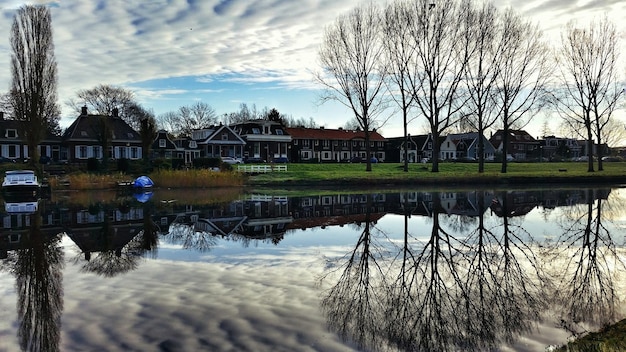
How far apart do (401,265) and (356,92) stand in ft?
142

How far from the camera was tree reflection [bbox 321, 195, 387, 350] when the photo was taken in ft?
22.0

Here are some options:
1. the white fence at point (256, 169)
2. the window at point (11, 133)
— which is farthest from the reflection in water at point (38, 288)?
the window at point (11, 133)

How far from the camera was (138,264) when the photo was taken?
36.6 feet

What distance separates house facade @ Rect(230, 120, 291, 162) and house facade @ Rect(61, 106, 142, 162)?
57.2 feet

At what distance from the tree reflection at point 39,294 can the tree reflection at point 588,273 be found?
23.6ft

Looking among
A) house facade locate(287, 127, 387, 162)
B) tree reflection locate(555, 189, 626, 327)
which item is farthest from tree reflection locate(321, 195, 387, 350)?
house facade locate(287, 127, 387, 162)

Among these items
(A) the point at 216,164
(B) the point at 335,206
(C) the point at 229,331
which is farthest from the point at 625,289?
(A) the point at 216,164

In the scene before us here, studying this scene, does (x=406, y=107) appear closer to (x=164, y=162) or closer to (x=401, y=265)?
(x=164, y=162)

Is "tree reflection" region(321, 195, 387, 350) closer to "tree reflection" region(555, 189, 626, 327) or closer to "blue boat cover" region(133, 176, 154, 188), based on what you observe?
"tree reflection" region(555, 189, 626, 327)

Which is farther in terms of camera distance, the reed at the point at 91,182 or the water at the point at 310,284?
the reed at the point at 91,182

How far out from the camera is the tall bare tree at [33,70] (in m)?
43.9

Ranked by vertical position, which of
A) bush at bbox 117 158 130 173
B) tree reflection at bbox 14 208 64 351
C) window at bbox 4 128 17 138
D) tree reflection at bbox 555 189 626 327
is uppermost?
window at bbox 4 128 17 138

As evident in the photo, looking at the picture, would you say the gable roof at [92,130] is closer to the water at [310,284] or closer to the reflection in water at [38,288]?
the water at [310,284]

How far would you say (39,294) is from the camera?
28.3ft
